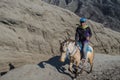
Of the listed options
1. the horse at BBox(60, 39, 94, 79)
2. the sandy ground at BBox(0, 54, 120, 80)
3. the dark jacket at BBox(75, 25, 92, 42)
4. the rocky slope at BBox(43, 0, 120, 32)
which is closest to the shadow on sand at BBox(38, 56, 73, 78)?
the sandy ground at BBox(0, 54, 120, 80)

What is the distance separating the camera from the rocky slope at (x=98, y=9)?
49.8 m

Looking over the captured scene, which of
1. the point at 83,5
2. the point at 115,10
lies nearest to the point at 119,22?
the point at 115,10

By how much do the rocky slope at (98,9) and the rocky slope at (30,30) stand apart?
29.0m

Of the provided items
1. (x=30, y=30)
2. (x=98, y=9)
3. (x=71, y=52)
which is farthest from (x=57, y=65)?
(x=98, y=9)

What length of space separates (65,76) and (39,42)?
4234 mm

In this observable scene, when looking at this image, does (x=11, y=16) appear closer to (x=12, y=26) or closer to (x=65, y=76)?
(x=12, y=26)

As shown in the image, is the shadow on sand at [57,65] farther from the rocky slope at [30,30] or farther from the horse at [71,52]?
the rocky slope at [30,30]

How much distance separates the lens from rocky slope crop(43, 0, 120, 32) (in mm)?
49772

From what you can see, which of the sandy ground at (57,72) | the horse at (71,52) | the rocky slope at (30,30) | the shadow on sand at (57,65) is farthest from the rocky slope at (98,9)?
the horse at (71,52)

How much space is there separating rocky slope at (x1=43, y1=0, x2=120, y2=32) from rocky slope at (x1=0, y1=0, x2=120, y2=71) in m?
29.0

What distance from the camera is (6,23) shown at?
17219mm

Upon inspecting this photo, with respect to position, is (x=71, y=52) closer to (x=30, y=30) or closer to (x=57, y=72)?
(x=57, y=72)

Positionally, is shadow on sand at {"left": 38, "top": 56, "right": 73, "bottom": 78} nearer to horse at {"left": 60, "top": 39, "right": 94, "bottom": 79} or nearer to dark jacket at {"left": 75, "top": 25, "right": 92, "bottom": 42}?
horse at {"left": 60, "top": 39, "right": 94, "bottom": 79}

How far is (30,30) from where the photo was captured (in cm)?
1775
